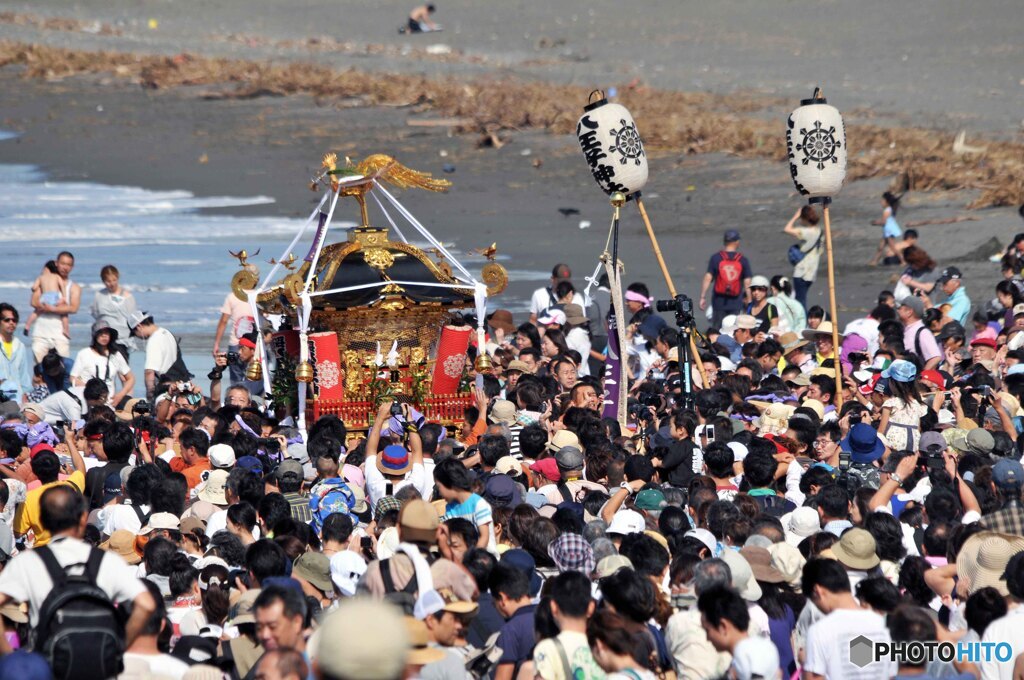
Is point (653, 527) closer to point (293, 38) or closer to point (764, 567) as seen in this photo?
point (764, 567)

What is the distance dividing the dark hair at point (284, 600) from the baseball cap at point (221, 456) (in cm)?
391

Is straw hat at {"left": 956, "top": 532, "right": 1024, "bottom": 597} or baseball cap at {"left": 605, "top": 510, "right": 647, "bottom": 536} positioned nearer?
straw hat at {"left": 956, "top": 532, "right": 1024, "bottom": 597}

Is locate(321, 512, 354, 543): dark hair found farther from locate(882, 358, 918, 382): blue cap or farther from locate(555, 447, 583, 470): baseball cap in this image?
locate(882, 358, 918, 382): blue cap

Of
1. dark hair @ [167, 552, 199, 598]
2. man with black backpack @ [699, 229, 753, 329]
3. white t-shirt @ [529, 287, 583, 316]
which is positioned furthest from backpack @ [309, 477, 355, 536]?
man with black backpack @ [699, 229, 753, 329]

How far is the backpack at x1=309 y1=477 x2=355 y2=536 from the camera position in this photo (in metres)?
9.38

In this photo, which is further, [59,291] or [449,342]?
[59,291]

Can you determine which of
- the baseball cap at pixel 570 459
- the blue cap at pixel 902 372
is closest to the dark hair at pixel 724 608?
the baseball cap at pixel 570 459

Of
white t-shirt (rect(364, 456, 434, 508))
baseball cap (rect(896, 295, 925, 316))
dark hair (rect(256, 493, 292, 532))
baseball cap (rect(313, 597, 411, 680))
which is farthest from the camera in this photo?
baseball cap (rect(896, 295, 925, 316))

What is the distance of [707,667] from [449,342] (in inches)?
285

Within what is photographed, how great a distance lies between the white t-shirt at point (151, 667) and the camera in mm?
6543

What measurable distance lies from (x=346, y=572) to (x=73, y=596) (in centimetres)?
185

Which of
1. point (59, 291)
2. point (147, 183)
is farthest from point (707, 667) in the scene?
point (147, 183)

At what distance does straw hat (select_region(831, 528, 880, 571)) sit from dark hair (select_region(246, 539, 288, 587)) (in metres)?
2.52

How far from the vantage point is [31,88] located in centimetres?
3794
